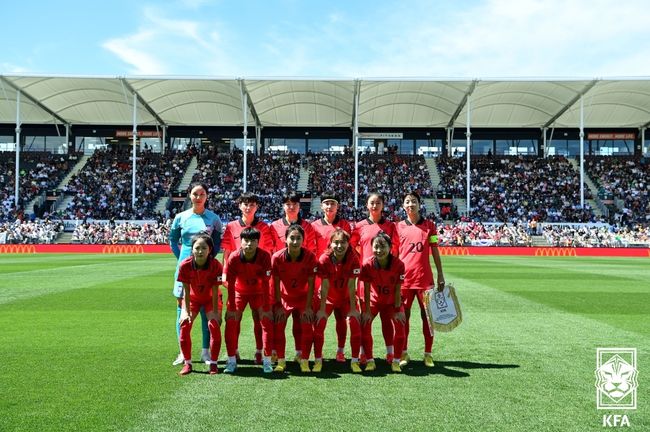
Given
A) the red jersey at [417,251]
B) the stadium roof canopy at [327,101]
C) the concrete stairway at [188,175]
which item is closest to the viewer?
the red jersey at [417,251]

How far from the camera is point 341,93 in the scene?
139 ft

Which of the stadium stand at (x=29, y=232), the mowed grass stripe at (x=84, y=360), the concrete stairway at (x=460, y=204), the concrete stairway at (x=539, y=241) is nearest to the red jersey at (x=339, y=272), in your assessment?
the mowed grass stripe at (x=84, y=360)

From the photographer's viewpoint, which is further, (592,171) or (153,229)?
(592,171)

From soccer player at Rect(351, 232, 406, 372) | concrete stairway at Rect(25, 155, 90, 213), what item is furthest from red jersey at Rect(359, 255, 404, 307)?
concrete stairway at Rect(25, 155, 90, 213)

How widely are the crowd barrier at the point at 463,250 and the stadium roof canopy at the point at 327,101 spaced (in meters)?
11.7

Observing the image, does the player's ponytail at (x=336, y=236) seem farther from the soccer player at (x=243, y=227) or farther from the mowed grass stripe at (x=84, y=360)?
the mowed grass stripe at (x=84, y=360)

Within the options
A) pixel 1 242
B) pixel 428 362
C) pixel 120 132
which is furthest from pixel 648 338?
pixel 120 132

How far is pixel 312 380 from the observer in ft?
19.3

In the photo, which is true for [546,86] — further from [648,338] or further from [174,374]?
[174,374]

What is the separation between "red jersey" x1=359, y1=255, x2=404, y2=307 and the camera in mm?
6473

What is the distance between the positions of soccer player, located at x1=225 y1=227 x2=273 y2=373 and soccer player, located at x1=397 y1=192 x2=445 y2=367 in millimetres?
1620

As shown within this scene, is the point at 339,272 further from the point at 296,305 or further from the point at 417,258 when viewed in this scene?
the point at 417,258

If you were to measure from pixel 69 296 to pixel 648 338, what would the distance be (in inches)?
437

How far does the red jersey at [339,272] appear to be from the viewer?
21.0 ft
